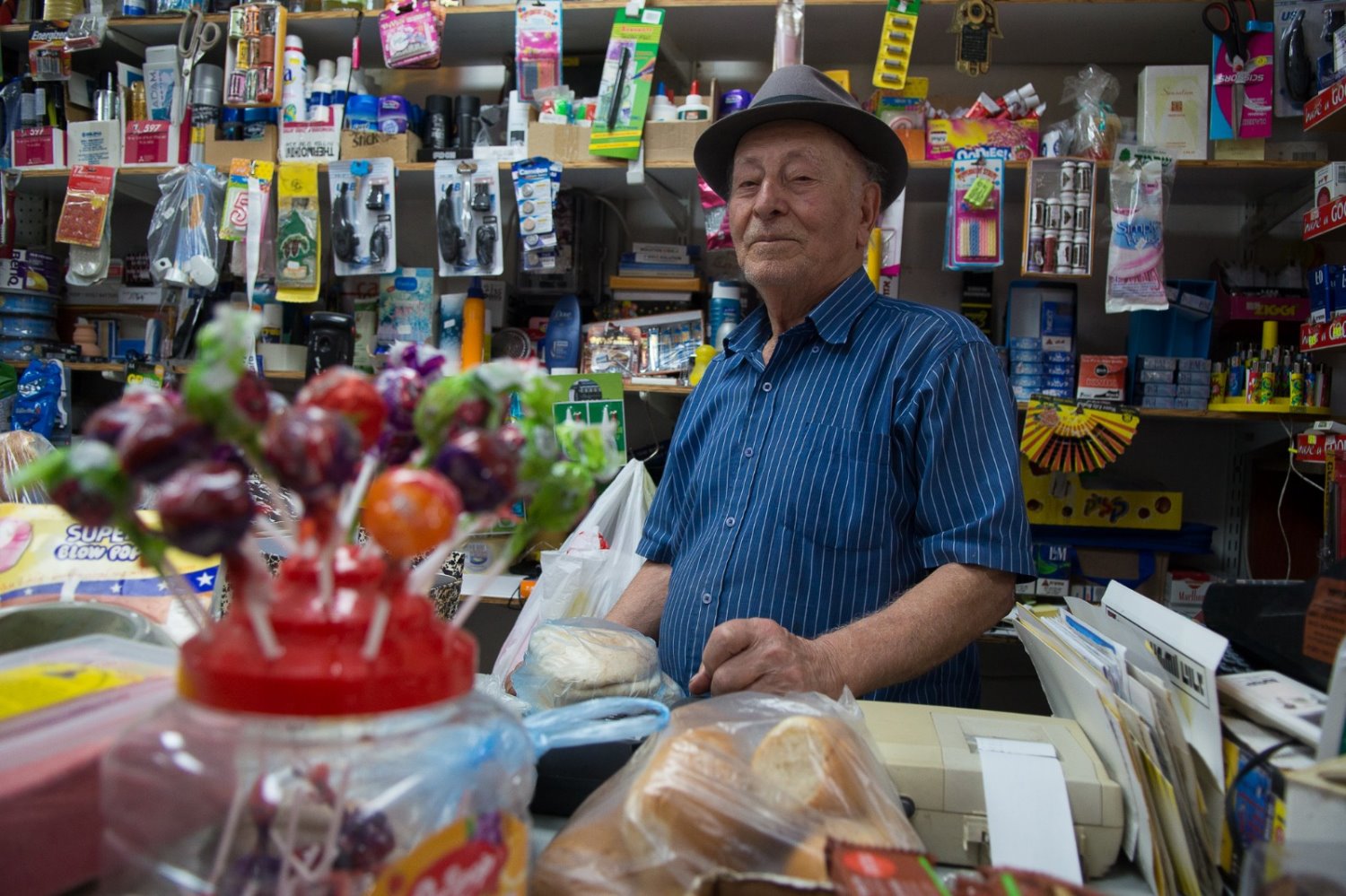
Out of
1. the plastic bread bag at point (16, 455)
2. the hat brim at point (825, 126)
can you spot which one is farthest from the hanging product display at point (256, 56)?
the hat brim at point (825, 126)

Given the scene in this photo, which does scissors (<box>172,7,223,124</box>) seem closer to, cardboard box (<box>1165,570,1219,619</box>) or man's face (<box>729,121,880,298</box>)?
man's face (<box>729,121,880,298</box>)

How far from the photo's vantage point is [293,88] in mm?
2713

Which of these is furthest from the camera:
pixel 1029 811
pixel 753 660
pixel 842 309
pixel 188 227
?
pixel 188 227

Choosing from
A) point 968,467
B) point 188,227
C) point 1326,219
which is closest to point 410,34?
point 188,227

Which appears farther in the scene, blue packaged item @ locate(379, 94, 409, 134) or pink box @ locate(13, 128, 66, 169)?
pink box @ locate(13, 128, 66, 169)

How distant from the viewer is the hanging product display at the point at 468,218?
2602mm

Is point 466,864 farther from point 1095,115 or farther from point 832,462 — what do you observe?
point 1095,115

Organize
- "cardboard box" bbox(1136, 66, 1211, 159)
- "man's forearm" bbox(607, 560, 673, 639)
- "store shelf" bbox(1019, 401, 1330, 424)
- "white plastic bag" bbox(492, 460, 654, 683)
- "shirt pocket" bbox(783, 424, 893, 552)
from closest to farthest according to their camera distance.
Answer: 1. "shirt pocket" bbox(783, 424, 893, 552)
2. "man's forearm" bbox(607, 560, 673, 639)
3. "white plastic bag" bbox(492, 460, 654, 683)
4. "store shelf" bbox(1019, 401, 1330, 424)
5. "cardboard box" bbox(1136, 66, 1211, 159)

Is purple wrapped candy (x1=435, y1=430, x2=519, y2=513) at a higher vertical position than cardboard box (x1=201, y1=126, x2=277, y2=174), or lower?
lower

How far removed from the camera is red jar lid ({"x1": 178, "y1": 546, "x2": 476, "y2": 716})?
46 cm

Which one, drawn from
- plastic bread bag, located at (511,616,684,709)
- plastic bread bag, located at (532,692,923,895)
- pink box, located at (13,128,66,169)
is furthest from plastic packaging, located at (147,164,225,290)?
plastic bread bag, located at (532,692,923,895)

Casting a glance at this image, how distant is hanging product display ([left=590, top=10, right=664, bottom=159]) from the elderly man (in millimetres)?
841

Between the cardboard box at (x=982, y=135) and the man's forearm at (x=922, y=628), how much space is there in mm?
1503

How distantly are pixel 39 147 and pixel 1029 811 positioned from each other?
11.2 feet
